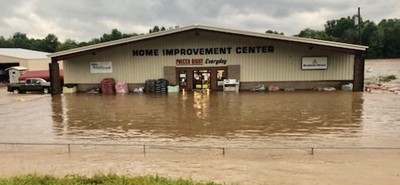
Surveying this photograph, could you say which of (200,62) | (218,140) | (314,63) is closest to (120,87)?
(200,62)

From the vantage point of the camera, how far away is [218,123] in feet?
Answer: 45.4

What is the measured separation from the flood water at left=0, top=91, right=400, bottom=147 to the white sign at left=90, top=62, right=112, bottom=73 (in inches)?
333

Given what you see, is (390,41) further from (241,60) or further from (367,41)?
(241,60)

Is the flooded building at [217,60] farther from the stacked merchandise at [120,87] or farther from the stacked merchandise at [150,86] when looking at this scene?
the stacked merchandise at [150,86]

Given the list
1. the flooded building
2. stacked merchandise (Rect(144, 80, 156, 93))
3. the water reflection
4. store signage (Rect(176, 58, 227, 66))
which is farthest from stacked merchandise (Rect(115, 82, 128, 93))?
the water reflection

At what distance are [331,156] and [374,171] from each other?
4.25ft

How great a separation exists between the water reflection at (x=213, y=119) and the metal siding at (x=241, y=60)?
613 centimetres

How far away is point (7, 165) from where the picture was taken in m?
8.95

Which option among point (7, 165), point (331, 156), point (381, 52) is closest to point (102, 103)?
point (7, 165)

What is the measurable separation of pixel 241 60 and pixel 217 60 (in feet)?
5.77

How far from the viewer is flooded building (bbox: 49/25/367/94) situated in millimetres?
26422

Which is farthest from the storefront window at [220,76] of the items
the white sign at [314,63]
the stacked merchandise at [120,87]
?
the stacked merchandise at [120,87]

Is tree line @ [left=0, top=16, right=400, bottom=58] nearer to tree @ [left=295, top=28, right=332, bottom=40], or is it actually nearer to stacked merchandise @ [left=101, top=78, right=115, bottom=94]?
tree @ [left=295, top=28, right=332, bottom=40]

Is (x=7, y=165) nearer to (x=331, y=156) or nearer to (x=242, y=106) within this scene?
(x=331, y=156)
